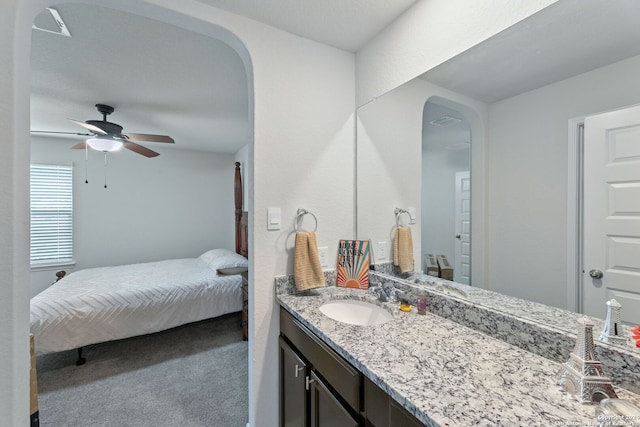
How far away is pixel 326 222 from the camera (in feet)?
5.41

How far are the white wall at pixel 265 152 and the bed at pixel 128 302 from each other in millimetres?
1612

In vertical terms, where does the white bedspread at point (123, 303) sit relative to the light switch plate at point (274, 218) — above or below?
below

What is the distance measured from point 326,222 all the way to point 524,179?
1013 mm

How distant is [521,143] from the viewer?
38.6 inches

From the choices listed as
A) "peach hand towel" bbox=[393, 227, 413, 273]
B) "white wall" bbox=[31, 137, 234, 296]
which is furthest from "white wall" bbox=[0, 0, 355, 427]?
"white wall" bbox=[31, 137, 234, 296]

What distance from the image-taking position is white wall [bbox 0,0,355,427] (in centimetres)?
86

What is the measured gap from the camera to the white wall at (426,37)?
3.25 feet

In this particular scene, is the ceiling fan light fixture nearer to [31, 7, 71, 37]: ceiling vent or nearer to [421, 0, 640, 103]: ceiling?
[31, 7, 71, 37]: ceiling vent

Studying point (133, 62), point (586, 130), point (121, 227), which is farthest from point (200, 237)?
point (586, 130)

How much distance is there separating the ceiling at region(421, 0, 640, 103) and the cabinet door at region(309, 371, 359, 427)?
53.3 inches

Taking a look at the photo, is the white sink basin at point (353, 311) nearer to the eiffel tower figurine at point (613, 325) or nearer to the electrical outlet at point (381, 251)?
the electrical outlet at point (381, 251)

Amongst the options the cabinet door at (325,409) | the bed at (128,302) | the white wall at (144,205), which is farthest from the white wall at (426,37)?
the white wall at (144,205)

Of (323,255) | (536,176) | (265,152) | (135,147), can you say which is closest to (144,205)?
(135,147)

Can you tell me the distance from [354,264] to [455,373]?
2.94ft
